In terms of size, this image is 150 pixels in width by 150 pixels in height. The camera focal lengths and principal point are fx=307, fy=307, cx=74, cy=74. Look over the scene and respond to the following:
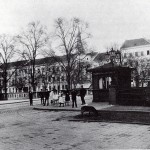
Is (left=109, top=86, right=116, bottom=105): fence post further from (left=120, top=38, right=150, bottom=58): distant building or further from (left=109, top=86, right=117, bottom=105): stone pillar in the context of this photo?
(left=120, top=38, right=150, bottom=58): distant building

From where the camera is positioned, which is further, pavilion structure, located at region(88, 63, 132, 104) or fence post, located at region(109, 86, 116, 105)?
pavilion structure, located at region(88, 63, 132, 104)

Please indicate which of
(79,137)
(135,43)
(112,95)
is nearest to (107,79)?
(112,95)

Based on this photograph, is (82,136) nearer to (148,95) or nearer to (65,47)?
(148,95)

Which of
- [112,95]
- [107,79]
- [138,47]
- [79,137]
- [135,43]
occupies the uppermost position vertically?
[135,43]

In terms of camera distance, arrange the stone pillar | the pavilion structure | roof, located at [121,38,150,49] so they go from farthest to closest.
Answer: roof, located at [121,38,150,49], the pavilion structure, the stone pillar

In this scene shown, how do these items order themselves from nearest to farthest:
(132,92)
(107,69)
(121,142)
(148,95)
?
(121,142) < (148,95) < (132,92) < (107,69)

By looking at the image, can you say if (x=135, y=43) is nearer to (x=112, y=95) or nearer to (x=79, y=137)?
(x=112, y=95)

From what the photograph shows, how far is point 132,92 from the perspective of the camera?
21781 millimetres

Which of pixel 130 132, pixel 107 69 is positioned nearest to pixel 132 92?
pixel 107 69

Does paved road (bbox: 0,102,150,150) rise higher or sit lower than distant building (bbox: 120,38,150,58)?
lower

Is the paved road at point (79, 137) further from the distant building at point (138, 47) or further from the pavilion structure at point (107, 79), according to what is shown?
the distant building at point (138, 47)

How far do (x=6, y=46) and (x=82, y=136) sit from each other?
4745cm

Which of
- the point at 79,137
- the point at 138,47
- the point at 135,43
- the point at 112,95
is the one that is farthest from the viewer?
the point at 135,43

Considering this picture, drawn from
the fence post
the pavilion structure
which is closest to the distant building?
the pavilion structure
